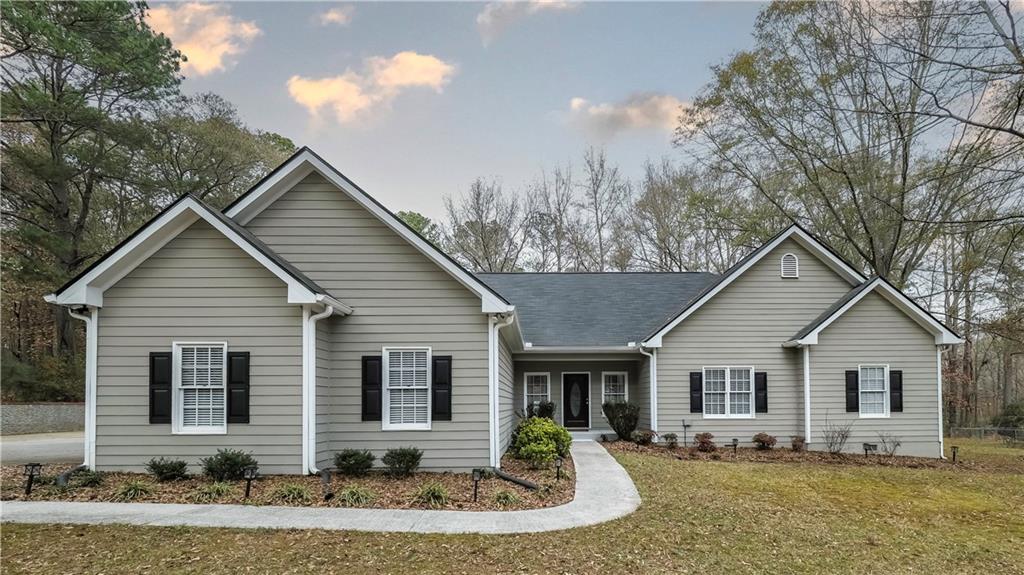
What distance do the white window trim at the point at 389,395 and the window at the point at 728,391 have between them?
8500 mm

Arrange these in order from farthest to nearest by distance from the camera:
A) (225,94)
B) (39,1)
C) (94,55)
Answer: (225,94) → (94,55) → (39,1)

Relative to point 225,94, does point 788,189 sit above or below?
below

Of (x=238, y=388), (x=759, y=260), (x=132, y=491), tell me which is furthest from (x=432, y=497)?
(x=759, y=260)

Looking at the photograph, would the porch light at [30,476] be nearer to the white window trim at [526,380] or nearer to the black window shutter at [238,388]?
the black window shutter at [238,388]

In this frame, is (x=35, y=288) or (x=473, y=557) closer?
(x=473, y=557)

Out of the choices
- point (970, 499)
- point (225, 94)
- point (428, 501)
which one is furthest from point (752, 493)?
point (225, 94)

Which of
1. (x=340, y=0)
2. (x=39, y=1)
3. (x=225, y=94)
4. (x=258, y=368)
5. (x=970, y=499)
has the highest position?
(x=225, y=94)

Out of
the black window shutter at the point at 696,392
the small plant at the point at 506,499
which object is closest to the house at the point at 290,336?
the small plant at the point at 506,499

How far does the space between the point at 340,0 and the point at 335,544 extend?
13987 mm

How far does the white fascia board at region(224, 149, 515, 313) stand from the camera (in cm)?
1070

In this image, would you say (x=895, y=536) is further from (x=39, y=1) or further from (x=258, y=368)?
(x=39, y=1)

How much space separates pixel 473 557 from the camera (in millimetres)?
6137

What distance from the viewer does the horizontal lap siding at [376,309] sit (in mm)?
10727

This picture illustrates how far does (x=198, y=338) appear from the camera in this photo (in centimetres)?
984
